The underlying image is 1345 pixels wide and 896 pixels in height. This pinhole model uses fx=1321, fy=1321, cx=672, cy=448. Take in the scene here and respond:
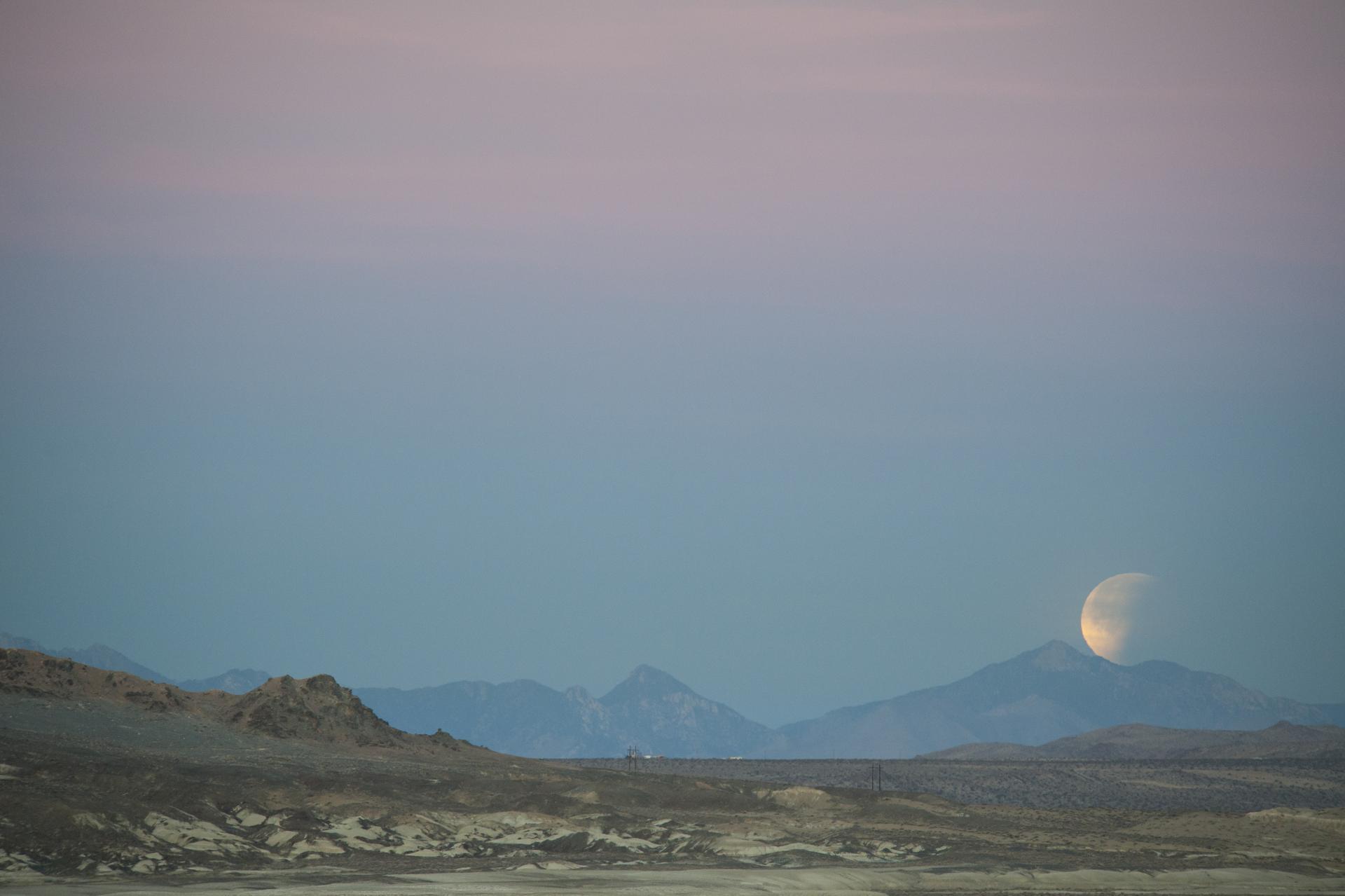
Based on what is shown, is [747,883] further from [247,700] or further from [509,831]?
[247,700]

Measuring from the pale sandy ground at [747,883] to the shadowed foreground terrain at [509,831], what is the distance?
0.58 ft

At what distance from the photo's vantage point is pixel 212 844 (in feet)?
183

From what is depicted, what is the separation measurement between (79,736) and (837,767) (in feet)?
252

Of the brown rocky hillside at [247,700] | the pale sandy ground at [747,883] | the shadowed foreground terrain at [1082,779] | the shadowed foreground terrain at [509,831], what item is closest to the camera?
the pale sandy ground at [747,883]

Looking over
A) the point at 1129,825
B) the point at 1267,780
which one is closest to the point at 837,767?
the point at 1267,780

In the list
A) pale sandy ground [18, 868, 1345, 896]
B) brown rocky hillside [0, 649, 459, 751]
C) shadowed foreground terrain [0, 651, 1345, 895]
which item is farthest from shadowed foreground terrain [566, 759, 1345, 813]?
pale sandy ground [18, 868, 1345, 896]

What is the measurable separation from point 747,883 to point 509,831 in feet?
56.8

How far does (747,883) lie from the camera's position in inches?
1940

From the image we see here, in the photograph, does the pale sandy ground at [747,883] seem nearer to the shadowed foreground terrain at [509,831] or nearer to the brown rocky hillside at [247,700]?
the shadowed foreground terrain at [509,831]

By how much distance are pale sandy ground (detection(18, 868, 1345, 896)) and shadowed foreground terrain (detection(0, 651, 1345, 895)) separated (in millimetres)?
176

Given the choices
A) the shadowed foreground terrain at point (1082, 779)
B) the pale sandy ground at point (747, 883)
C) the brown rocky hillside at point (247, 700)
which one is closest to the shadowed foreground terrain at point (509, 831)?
the pale sandy ground at point (747, 883)

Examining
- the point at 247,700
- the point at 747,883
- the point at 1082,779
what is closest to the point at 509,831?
the point at 747,883

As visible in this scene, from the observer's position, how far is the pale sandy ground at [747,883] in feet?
148

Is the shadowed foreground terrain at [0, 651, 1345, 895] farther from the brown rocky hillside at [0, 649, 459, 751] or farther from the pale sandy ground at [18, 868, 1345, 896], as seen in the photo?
the brown rocky hillside at [0, 649, 459, 751]
